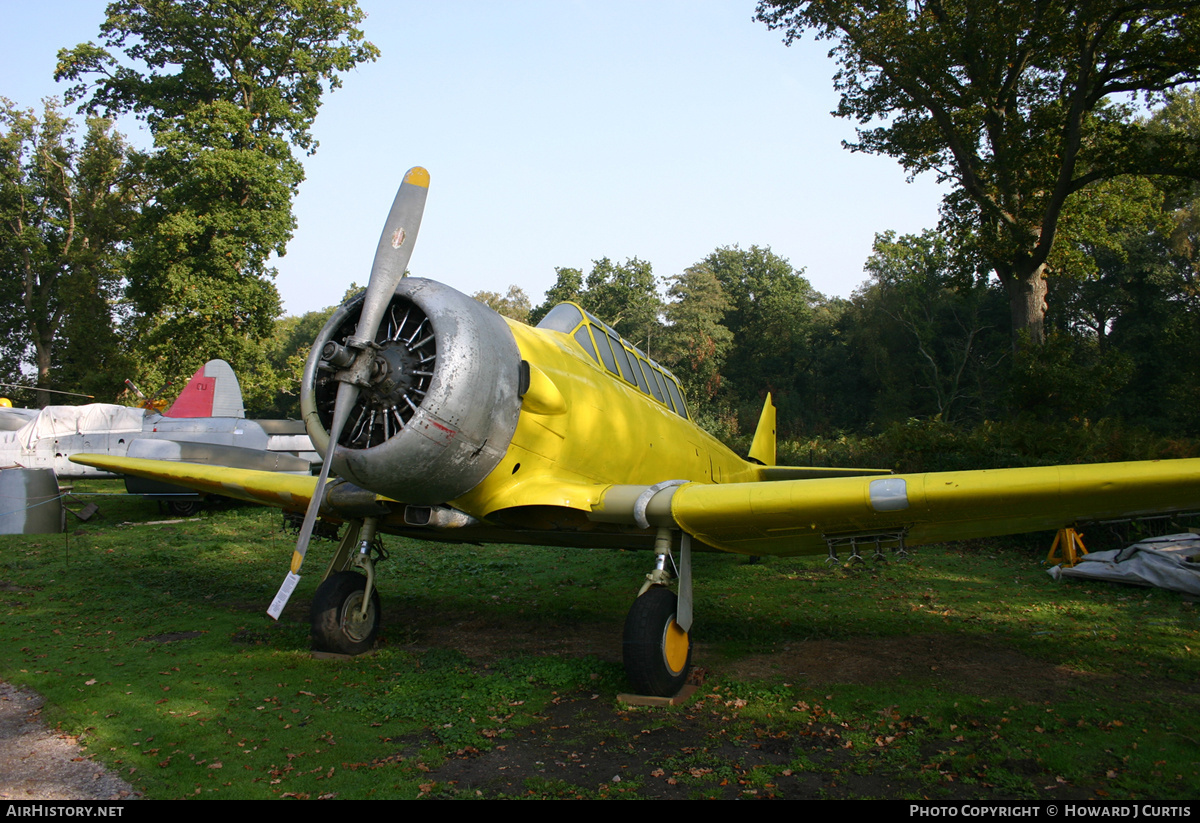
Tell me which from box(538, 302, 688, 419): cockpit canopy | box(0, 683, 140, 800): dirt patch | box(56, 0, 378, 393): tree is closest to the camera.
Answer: box(0, 683, 140, 800): dirt patch

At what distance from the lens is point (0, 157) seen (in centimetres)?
3328

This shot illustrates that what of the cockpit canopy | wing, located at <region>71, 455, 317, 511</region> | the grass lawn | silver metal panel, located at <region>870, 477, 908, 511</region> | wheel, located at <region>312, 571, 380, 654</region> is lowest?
the grass lawn

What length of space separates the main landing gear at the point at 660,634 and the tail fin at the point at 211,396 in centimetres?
1421

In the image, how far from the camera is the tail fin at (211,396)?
51.8 ft

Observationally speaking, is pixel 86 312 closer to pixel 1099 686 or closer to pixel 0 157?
pixel 0 157

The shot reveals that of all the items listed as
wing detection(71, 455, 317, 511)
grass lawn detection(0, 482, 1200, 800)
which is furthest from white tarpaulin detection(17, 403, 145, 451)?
wing detection(71, 455, 317, 511)

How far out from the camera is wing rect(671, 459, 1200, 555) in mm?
3986

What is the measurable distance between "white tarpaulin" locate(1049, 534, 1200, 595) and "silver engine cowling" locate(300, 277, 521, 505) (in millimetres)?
7432

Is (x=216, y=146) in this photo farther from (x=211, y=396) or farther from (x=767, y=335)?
(x=767, y=335)

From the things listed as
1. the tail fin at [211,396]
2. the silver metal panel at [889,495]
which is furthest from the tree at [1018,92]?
the tail fin at [211,396]

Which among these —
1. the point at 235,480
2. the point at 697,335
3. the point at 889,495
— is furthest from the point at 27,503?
the point at 697,335

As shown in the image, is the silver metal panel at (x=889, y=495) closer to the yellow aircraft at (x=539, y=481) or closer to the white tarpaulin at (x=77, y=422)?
the yellow aircraft at (x=539, y=481)

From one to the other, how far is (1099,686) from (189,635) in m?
7.07

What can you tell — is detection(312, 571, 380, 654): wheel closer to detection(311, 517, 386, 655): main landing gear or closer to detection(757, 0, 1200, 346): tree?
detection(311, 517, 386, 655): main landing gear
